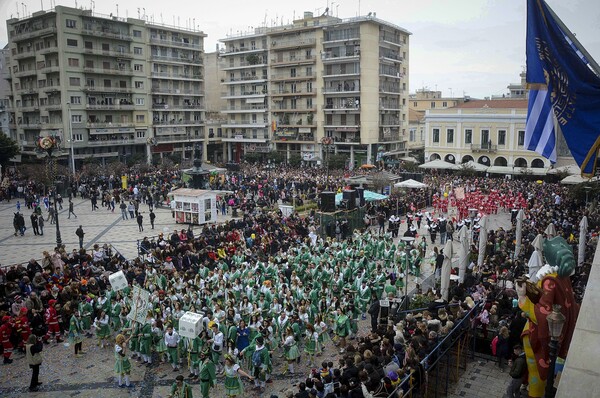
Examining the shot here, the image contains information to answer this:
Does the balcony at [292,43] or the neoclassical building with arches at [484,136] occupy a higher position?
the balcony at [292,43]

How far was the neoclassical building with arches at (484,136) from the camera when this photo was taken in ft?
173

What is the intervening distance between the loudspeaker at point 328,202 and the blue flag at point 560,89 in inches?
781

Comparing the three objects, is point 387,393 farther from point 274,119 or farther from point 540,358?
point 274,119

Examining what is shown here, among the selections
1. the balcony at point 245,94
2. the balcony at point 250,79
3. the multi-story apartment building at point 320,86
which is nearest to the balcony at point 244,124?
the multi-story apartment building at point 320,86

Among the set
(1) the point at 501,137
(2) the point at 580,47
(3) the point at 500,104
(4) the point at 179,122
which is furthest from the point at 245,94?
(2) the point at 580,47

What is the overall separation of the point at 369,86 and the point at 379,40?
617 centimetres

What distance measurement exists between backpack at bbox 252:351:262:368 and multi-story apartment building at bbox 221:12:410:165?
171ft

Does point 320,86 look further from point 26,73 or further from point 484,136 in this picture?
point 26,73

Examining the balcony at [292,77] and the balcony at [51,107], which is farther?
the balcony at [292,77]

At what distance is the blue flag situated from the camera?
9.12m

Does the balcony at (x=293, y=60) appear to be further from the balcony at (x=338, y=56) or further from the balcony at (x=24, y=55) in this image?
the balcony at (x=24, y=55)

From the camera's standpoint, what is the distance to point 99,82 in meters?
60.2

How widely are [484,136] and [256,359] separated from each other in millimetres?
49081

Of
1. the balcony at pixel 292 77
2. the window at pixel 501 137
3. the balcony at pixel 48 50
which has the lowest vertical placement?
the window at pixel 501 137
